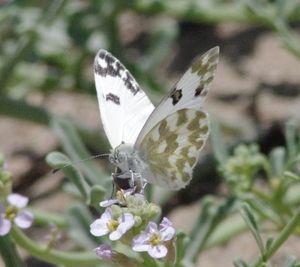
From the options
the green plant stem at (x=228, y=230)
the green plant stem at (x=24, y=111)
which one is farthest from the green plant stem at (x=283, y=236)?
the green plant stem at (x=24, y=111)

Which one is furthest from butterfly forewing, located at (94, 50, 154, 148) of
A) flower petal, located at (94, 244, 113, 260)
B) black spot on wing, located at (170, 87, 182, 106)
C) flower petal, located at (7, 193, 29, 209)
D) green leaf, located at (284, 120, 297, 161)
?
green leaf, located at (284, 120, 297, 161)

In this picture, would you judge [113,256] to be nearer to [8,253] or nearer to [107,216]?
[107,216]

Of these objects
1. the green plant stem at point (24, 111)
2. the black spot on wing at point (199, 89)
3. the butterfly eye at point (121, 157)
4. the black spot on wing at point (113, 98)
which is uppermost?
the black spot on wing at point (113, 98)

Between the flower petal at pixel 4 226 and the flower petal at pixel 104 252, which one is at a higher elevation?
the flower petal at pixel 4 226

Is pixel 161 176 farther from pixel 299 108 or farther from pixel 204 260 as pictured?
pixel 299 108

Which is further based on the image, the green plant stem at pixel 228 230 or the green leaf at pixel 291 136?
the green plant stem at pixel 228 230

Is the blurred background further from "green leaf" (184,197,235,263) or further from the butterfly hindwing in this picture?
the butterfly hindwing

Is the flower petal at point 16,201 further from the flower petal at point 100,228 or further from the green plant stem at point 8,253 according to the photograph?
the flower petal at point 100,228
